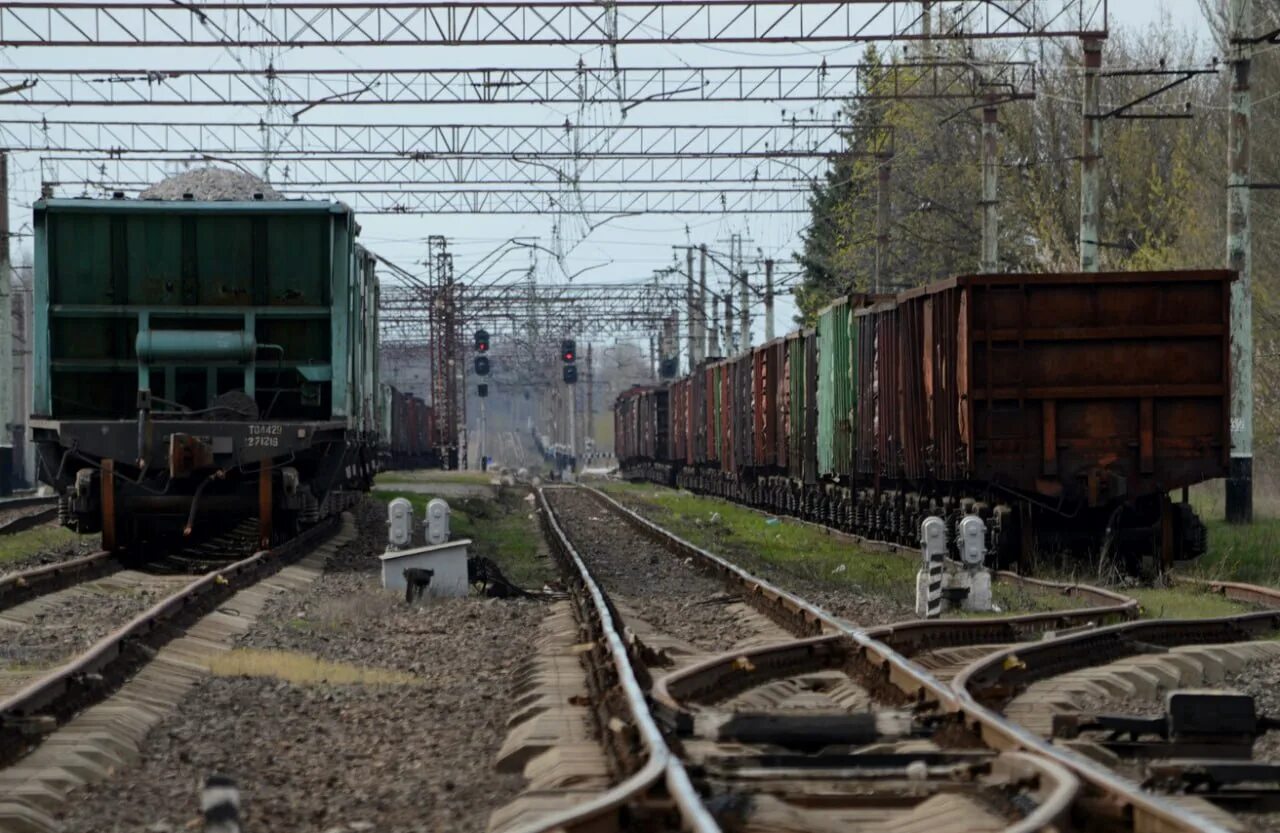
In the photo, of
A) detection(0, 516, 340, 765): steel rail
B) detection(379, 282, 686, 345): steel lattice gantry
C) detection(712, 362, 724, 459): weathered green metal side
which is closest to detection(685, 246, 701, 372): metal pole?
detection(379, 282, 686, 345): steel lattice gantry

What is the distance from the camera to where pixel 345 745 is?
27.0ft

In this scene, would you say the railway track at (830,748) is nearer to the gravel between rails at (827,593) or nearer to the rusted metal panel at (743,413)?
the gravel between rails at (827,593)

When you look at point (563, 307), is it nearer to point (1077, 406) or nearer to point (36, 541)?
point (36, 541)

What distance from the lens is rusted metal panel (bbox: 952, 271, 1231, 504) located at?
18.3m

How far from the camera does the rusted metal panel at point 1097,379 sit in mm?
18328

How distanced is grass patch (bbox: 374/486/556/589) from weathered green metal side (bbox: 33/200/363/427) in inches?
112

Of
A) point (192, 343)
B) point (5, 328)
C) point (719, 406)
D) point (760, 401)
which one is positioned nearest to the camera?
point (192, 343)

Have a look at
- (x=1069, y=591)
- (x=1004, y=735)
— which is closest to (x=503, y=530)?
(x=1069, y=591)

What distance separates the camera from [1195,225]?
3731cm

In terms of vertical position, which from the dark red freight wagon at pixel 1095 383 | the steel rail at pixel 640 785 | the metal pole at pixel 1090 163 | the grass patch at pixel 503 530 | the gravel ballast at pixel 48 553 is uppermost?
the metal pole at pixel 1090 163

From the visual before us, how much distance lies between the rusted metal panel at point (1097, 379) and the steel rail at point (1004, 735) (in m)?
6.28

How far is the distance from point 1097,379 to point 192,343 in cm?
851

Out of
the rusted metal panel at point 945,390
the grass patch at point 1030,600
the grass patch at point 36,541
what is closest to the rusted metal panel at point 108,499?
the grass patch at point 36,541

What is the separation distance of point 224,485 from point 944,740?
42.0ft
